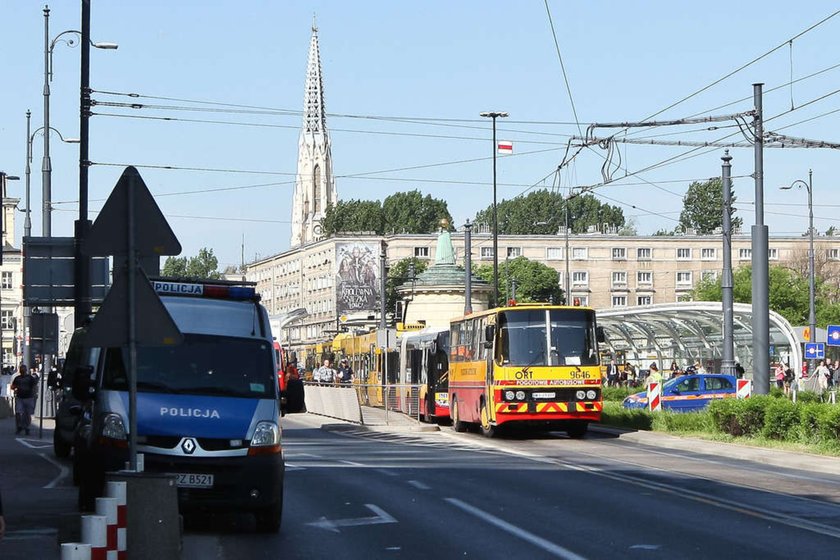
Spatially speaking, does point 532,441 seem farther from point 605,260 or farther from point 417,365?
point 605,260

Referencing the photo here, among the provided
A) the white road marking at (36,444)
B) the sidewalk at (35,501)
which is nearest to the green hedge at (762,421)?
the sidewalk at (35,501)

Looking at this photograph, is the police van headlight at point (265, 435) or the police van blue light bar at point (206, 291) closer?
the police van headlight at point (265, 435)

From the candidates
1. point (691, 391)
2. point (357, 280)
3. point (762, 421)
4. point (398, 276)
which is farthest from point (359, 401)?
point (398, 276)

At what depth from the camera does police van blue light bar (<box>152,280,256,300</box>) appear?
1620cm

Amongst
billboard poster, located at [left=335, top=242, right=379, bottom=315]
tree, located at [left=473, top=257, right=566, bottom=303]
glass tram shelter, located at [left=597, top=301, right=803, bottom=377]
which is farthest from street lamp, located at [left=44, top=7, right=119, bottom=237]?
tree, located at [left=473, top=257, right=566, bottom=303]

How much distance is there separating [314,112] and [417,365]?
128561mm

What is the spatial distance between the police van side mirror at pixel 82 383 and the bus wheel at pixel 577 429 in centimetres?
2138

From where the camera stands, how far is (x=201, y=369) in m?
15.5

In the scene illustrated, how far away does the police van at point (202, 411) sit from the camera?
14523 mm

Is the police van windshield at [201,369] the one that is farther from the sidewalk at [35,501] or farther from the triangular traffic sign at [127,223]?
the triangular traffic sign at [127,223]

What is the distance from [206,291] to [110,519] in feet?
21.1

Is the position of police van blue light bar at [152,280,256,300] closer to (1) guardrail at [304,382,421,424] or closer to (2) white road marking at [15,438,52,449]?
(2) white road marking at [15,438,52,449]

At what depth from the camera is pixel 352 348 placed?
216 ft

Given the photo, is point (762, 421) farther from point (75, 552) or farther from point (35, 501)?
point (75, 552)
